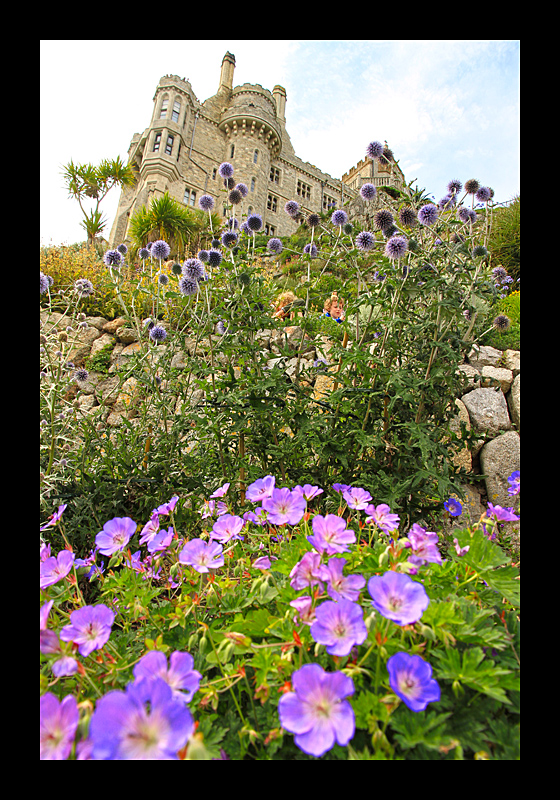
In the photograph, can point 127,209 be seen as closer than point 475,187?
No

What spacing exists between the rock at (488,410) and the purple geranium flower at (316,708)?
11.2 feet

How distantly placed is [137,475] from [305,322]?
124cm

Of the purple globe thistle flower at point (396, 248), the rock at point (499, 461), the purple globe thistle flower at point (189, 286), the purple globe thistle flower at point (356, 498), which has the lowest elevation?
the rock at point (499, 461)

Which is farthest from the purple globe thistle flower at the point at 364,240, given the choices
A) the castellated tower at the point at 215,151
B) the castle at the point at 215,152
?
the castellated tower at the point at 215,151

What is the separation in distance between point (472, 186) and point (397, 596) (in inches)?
127

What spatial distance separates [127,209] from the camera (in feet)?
89.6

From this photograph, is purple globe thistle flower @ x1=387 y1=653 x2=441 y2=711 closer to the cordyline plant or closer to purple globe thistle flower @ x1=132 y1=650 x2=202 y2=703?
the cordyline plant

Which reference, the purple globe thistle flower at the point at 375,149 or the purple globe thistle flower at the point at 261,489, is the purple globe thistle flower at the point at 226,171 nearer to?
the purple globe thistle flower at the point at 375,149

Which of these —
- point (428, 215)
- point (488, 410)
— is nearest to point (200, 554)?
point (428, 215)

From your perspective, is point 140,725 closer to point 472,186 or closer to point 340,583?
point 340,583

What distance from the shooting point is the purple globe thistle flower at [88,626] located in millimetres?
732

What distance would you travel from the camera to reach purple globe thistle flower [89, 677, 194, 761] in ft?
1.52

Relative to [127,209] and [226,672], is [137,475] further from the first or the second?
[127,209]
